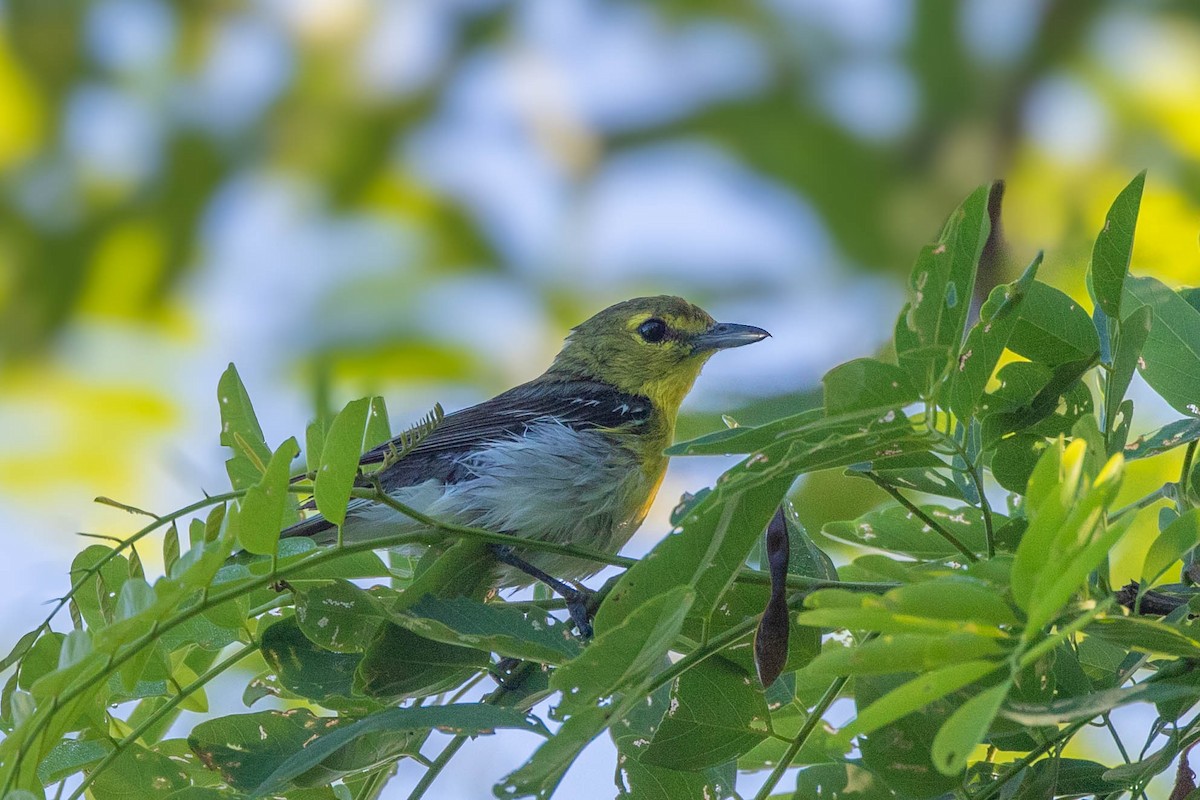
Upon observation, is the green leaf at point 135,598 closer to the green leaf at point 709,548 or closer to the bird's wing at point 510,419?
the green leaf at point 709,548

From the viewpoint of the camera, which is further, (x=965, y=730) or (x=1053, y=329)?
(x=1053, y=329)

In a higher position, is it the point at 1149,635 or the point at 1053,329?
the point at 1053,329

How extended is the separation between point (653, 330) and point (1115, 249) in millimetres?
2904

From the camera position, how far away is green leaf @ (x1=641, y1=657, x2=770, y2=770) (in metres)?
1.66

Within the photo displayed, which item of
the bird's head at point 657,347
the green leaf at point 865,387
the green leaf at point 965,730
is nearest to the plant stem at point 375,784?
the green leaf at point 865,387

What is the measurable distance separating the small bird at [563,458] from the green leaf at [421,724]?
1.15 metres

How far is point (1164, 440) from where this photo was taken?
1629 millimetres

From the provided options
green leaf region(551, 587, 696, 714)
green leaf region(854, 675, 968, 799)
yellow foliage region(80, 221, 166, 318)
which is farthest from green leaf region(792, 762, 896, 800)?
yellow foliage region(80, 221, 166, 318)

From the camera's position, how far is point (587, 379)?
4332 millimetres

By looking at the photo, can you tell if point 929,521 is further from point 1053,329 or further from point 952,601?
point 952,601

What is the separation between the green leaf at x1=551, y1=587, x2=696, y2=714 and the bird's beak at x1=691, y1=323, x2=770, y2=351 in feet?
9.17

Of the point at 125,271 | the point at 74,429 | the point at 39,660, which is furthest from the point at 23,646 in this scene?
the point at 125,271

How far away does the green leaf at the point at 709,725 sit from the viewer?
1.66 m

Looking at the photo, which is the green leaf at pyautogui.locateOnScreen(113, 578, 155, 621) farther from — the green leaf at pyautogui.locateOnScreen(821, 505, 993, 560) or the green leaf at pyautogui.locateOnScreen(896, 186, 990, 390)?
the green leaf at pyautogui.locateOnScreen(821, 505, 993, 560)
